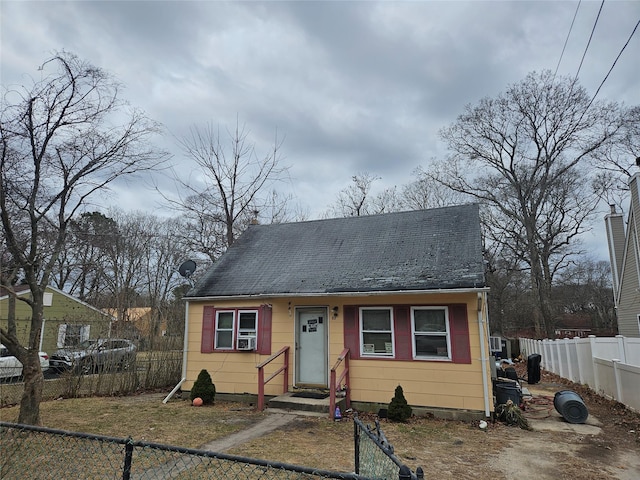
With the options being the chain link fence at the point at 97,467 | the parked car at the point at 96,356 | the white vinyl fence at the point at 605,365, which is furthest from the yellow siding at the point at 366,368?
the chain link fence at the point at 97,467

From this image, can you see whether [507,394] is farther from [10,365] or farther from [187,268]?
[10,365]

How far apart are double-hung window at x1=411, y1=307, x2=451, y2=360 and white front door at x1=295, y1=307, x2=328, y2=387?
2.14 m

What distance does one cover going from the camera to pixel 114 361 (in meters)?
10.6

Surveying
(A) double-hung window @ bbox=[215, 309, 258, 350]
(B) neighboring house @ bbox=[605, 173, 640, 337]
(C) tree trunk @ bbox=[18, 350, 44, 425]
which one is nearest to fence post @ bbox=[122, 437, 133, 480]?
(C) tree trunk @ bbox=[18, 350, 44, 425]

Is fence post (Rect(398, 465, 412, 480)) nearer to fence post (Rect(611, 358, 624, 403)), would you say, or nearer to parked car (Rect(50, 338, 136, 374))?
fence post (Rect(611, 358, 624, 403))

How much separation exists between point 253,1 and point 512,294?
31.3 m

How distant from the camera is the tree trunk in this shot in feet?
20.8

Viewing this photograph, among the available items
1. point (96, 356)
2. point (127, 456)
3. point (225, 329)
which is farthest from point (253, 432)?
point (96, 356)

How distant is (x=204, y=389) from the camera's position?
9.44 m

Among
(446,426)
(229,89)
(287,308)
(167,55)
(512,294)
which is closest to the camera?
(446,426)

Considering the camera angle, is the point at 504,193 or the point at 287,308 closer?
the point at 287,308

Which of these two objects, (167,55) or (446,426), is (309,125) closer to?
(167,55)

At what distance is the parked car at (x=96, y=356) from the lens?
10.2 m

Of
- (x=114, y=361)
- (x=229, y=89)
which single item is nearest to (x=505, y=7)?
(x=229, y=89)
